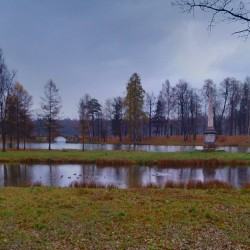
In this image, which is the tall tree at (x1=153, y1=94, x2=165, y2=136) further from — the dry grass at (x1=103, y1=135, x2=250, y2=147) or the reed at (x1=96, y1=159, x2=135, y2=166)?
the reed at (x1=96, y1=159, x2=135, y2=166)

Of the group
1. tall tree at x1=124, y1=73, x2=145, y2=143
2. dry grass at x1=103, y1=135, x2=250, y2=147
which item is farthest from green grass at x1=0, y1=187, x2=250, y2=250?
dry grass at x1=103, y1=135, x2=250, y2=147

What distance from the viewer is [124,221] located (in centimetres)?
847

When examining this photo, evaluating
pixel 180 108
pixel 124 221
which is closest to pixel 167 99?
pixel 180 108

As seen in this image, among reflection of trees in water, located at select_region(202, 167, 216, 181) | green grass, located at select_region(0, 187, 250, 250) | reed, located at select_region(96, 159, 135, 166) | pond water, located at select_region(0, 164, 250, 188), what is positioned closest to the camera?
green grass, located at select_region(0, 187, 250, 250)

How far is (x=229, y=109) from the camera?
76312 mm

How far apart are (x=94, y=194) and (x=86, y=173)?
454 inches

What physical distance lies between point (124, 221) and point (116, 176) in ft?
46.4

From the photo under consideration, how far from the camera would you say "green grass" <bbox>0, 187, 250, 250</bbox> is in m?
6.75

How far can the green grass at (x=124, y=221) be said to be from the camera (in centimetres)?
675

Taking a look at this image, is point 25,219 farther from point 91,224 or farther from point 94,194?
point 94,194

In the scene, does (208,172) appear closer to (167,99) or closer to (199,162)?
(199,162)

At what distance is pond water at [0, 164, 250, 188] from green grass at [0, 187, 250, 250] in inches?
288

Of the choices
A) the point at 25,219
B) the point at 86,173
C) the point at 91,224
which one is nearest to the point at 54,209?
the point at 25,219

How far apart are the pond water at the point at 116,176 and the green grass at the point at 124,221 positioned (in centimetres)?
731
